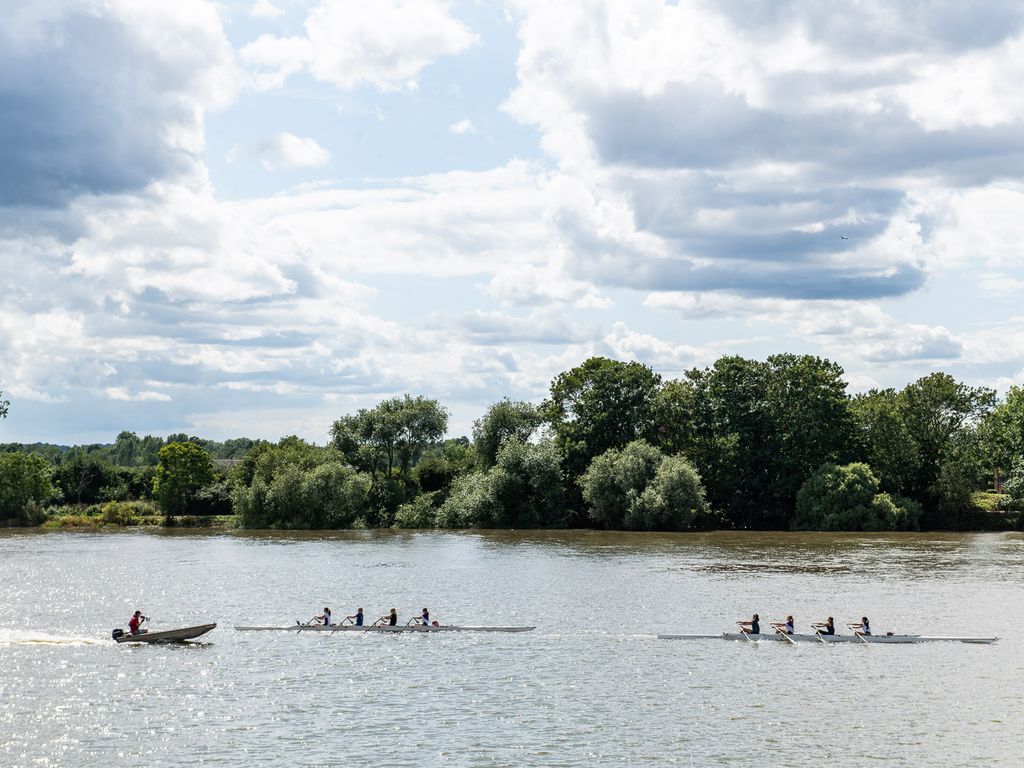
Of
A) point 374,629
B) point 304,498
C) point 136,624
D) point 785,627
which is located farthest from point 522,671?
point 304,498

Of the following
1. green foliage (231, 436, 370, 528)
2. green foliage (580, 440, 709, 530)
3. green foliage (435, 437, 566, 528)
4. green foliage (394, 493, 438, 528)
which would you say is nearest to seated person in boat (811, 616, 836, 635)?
green foliage (580, 440, 709, 530)

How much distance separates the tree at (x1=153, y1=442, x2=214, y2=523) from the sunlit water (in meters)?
56.0

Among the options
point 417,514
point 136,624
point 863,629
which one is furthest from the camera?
point 417,514

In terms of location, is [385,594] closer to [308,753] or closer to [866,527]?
[308,753]

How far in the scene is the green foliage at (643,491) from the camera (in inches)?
4146

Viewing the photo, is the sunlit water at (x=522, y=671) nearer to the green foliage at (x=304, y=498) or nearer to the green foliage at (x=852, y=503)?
the green foliage at (x=852, y=503)

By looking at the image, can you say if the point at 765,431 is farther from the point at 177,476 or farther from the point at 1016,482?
the point at 177,476

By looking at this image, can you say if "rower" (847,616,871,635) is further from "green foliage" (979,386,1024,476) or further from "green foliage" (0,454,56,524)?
"green foliage" (0,454,56,524)

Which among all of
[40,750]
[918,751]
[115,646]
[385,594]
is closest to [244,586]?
[385,594]

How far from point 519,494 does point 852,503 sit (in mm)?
36139

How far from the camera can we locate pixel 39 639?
48719 mm

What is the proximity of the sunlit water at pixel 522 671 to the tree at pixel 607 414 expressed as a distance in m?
42.0

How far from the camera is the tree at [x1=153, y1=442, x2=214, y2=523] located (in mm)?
131625

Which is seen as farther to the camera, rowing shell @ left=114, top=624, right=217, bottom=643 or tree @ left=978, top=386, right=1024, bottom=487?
tree @ left=978, top=386, right=1024, bottom=487
